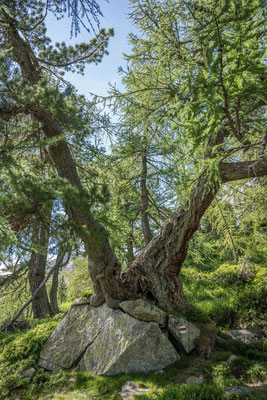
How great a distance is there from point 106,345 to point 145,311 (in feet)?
3.54

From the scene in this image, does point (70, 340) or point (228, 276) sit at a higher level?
point (228, 276)

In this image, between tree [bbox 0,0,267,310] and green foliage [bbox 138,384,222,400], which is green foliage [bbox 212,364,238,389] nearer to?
green foliage [bbox 138,384,222,400]

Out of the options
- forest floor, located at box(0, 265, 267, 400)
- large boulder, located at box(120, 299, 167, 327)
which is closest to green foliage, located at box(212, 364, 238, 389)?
forest floor, located at box(0, 265, 267, 400)

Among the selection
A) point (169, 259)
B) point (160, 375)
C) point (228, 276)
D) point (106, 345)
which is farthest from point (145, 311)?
point (228, 276)

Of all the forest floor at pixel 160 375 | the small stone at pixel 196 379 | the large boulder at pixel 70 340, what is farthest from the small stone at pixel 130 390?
the large boulder at pixel 70 340

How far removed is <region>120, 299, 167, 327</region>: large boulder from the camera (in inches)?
214

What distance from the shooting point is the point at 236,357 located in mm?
4824

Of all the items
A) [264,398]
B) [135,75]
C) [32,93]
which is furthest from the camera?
[135,75]

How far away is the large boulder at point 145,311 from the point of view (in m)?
5.44

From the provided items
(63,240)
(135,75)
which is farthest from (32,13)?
(63,240)

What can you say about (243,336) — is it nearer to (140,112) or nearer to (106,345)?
(106,345)

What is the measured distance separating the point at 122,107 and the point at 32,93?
234 cm

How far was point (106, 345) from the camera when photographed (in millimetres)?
5289

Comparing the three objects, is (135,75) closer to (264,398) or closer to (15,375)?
(264,398)
